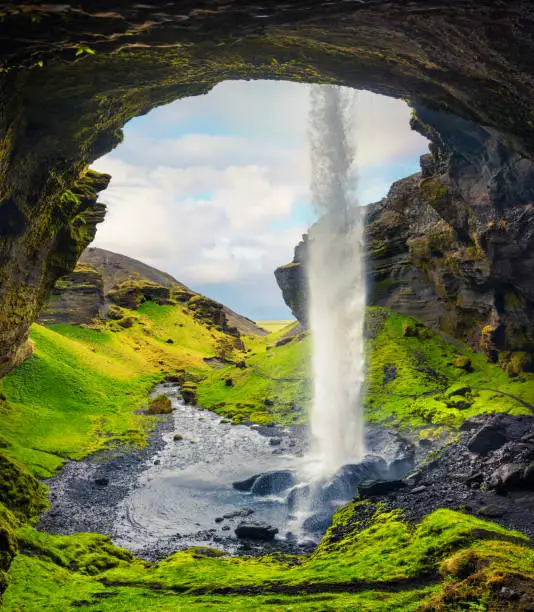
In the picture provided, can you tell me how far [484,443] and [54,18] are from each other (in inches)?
1051

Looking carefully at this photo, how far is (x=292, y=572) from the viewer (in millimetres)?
14078

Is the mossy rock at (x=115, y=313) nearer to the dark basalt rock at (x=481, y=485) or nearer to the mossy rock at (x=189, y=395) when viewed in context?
the mossy rock at (x=189, y=395)

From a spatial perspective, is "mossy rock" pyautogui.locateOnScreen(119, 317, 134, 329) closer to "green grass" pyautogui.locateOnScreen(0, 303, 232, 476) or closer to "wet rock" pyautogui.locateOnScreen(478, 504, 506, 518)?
"green grass" pyautogui.locateOnScreen(0, 303, 232, 476)

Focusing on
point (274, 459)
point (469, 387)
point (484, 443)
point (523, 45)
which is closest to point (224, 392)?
point (274, 459)

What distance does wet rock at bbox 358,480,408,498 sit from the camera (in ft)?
68.6

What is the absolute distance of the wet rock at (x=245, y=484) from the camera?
26.4m

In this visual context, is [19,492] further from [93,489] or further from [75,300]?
[75,300]

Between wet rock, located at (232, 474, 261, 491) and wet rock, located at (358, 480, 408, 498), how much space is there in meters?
8.00

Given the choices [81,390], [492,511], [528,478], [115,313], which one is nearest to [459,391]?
[528,478]

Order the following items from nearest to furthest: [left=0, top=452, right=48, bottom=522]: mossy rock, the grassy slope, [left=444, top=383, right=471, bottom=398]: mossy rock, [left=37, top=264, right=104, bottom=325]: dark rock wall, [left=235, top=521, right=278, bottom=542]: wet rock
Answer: the grassy slope → [left=0, top=452, right=48, bottom=522]: mossy rock → [left=235, top=521, right=278, bottom=542]: wet rock → [left=444, top=383, right=471, bottom=398]: mossy rock → [left=37, top=264, right=104, bottom=325]: dark rock wall

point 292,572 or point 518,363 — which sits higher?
point 518,363

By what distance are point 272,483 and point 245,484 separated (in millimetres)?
1802

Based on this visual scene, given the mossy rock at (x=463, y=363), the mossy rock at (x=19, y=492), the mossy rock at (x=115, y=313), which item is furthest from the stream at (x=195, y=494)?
the mossy rock at (x=115, y=313)

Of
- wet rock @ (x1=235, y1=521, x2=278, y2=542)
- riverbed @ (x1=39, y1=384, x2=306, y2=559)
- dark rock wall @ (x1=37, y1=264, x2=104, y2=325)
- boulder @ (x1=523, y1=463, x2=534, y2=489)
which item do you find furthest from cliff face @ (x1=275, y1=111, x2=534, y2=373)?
dark rock wall @ (x1=37, y1=264, x2=104, y2=325)
